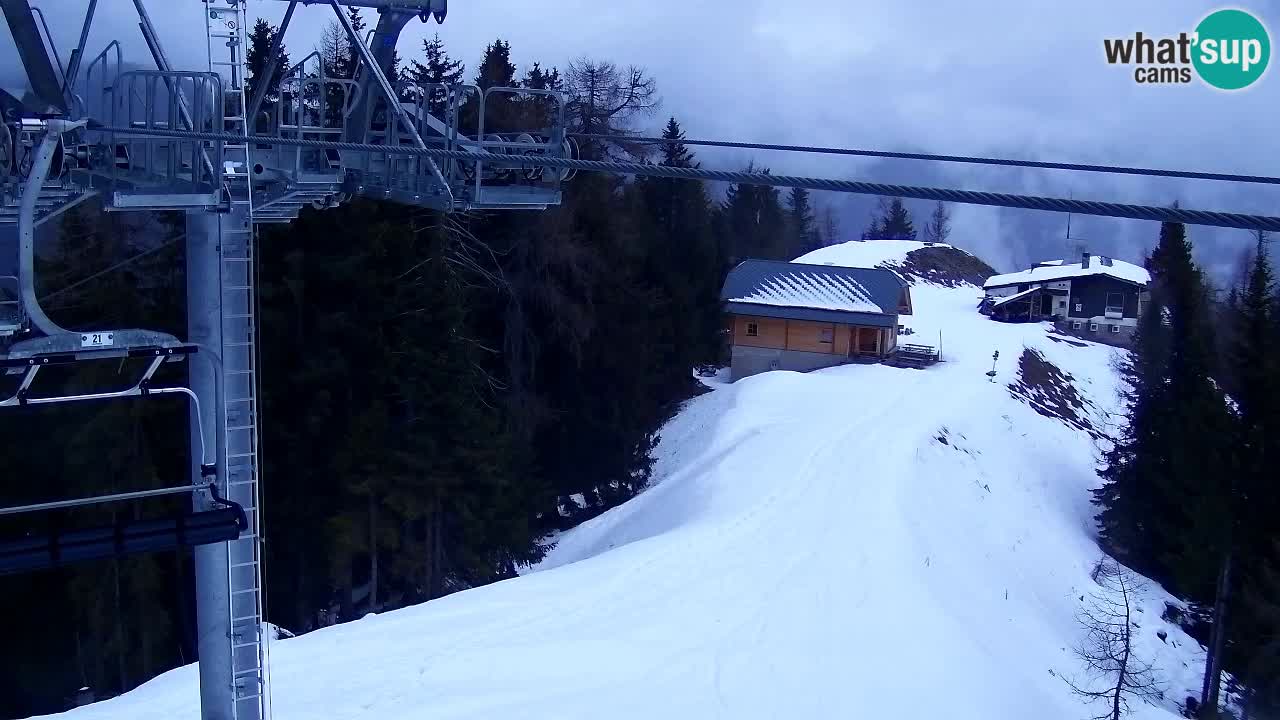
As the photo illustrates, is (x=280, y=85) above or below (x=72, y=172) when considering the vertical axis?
above

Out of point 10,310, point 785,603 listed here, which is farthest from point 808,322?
point 10,310

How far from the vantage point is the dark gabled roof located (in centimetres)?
4166

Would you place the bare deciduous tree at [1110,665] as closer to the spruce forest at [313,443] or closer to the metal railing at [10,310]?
the spruce forest at [313,443]

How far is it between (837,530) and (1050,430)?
20.2 meters

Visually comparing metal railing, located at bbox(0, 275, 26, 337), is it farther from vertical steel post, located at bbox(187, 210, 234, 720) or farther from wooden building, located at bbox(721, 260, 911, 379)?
wooden building, located at bbox(721, 260, 911, 379)

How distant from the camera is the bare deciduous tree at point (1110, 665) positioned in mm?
16906

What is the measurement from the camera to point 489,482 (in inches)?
908

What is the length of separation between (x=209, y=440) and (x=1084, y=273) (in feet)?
185

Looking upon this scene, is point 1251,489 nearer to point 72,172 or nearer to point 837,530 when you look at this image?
point 837,530

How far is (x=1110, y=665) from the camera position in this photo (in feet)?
A: 61.0

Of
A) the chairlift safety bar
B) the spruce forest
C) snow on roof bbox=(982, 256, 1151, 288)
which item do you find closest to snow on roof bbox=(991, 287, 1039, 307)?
snow on roof bbox=(982, 256, 1151, 288)

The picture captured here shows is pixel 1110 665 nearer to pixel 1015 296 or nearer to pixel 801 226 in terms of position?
pixel 1015 296

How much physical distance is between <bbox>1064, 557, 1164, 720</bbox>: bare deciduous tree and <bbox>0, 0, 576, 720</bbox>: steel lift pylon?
13.2 m

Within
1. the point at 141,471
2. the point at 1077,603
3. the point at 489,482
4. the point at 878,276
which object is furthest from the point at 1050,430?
the point at 141,471
